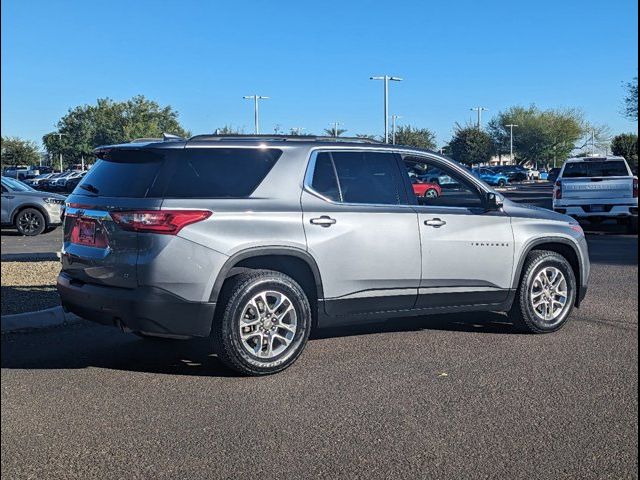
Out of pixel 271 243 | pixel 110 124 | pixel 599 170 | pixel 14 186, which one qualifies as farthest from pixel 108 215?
pixel 110 124

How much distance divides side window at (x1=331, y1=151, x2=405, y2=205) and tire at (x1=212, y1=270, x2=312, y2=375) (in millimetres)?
958

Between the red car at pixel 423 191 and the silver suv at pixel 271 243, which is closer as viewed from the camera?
the silver suv at pixel 271 243

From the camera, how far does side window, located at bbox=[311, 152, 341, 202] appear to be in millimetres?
5852

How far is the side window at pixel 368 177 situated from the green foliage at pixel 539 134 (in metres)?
89.6

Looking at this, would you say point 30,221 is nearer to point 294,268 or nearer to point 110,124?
point 294,268

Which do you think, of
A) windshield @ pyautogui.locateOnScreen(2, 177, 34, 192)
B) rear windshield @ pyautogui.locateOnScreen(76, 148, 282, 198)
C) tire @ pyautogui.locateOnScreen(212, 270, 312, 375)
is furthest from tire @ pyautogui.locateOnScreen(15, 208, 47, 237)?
tire @ pyautogui.locateOnScreen(212, 270, 312, 375)

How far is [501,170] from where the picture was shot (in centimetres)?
6316

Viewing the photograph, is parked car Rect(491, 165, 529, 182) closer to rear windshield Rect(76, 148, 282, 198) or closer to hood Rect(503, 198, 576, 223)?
hood Rect(503, 198, 576, 223)

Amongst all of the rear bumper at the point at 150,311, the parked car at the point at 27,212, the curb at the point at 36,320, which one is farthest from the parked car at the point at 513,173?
the rear bumper at the point at 150,311

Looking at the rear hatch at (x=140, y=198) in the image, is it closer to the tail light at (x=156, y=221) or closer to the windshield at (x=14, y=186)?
the tail light at (x=156, y=221)

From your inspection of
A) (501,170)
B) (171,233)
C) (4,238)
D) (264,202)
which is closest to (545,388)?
(264,202)

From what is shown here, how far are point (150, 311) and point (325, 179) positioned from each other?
5.85 feet

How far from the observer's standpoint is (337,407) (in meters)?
4.77

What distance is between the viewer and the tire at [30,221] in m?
17.7
